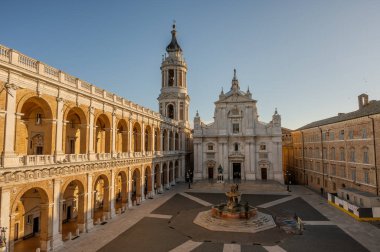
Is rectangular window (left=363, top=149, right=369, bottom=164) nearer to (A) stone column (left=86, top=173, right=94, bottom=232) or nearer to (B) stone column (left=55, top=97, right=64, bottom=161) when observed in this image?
(A) stone column (left=86, top=173, right=94, bottom=232)

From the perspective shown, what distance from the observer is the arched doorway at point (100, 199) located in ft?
85.1

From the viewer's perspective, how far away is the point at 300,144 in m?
52.0

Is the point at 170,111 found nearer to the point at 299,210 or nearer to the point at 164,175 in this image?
the point at 164,175

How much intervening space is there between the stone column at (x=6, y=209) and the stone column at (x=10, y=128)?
1.61 m

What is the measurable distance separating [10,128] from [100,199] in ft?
62.3

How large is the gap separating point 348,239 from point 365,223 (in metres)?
5.67

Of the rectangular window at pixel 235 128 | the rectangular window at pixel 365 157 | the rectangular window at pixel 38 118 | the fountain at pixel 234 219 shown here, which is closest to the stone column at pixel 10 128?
the rectangular window at pixel 38 118

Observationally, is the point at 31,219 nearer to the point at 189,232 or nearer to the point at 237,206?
the point at 189,232

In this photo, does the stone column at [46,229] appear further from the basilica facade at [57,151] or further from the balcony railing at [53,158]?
the balcony railing at [53,158]

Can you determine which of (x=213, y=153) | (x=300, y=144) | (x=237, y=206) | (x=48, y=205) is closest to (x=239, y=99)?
(x=213, y=153)

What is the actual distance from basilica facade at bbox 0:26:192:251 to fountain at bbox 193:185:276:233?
10.1 meters

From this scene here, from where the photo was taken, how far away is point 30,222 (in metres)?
22.1

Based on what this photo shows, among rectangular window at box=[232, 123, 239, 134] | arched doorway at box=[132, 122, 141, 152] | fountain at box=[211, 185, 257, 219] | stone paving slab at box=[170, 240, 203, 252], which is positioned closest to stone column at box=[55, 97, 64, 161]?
stone paving slab at box=[170, 240, 203, 252]

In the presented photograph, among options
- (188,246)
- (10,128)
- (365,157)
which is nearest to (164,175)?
(188,246)
